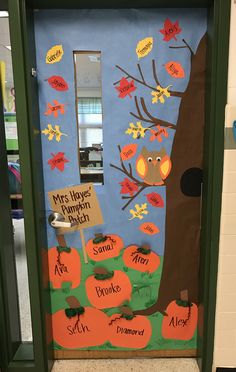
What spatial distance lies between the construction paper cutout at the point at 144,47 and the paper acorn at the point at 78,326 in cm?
141

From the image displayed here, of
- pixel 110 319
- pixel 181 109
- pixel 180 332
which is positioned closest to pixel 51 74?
pixel 181 109

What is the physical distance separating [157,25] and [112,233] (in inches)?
44.3

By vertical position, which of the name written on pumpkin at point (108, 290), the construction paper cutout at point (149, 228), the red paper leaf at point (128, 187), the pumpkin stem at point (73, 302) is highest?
the red paper leaf at point (128, 187)

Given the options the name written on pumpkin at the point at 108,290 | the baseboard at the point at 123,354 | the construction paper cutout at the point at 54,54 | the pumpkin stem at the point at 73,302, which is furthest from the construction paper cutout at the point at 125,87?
the baseboard at the point at 123,354

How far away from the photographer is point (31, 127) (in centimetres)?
154

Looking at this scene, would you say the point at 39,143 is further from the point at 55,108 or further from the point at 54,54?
the point at 54,54

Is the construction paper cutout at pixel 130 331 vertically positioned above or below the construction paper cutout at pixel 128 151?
below

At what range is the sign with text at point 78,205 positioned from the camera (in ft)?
5.71

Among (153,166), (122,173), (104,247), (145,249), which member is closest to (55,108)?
(122,173)

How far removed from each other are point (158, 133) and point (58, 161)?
0.56m

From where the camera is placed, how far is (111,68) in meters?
1.63

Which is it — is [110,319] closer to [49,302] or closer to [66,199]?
[49,302]

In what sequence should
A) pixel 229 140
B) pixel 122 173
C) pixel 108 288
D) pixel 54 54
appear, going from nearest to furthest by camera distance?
pixel 229 140
pixel 54 54
pixel 122 173
pixel 108 288

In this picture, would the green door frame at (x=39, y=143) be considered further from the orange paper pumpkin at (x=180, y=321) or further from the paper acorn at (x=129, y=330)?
the paper acorn at (x=129, y=330)
